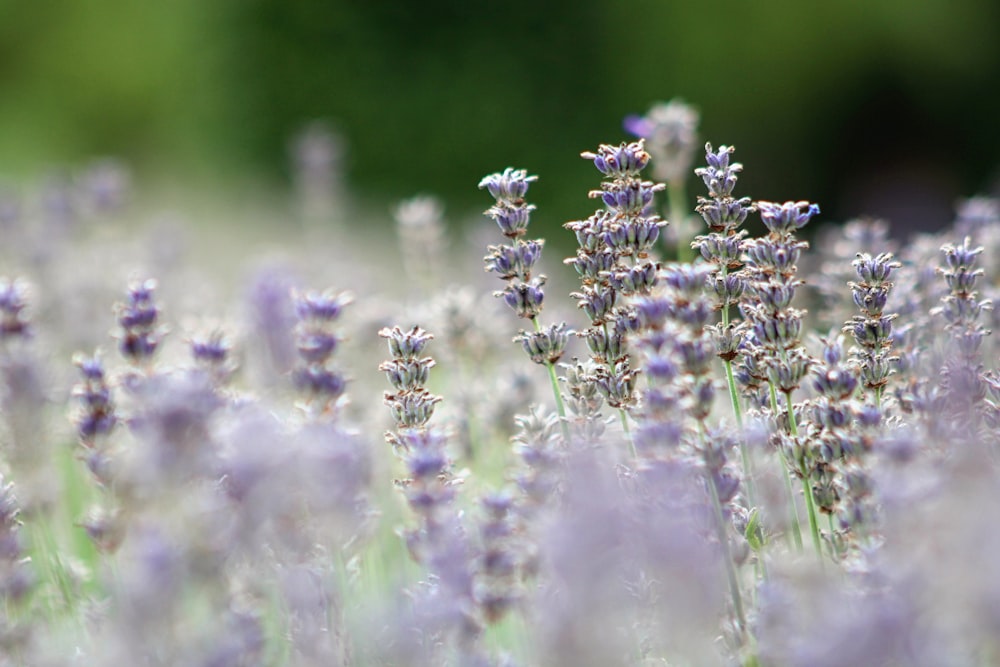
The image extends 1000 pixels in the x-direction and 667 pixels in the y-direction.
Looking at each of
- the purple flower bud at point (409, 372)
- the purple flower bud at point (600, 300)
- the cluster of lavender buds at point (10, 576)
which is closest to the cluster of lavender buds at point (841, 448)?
the purple flower bud at point (600, 300)

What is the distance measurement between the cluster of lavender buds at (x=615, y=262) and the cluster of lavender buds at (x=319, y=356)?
46 cm

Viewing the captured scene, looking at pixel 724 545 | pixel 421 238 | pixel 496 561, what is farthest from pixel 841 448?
pixel 421 238

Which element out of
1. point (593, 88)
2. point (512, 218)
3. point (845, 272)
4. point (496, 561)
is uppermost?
point (593, 88)

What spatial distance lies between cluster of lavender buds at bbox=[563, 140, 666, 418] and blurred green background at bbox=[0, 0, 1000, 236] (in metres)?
7.78

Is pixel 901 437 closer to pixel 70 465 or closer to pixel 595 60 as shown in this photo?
pixel 70 465

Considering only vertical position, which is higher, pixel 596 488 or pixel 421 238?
pixel 421 238

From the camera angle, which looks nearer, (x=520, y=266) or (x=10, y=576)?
(x=10, y=576)

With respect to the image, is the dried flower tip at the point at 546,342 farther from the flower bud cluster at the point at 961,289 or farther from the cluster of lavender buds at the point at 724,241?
the flower bud cluster at the point at 961,289

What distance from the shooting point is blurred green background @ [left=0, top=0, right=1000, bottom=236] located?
9.63 m

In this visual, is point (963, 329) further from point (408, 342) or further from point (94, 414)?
point (94, 414)

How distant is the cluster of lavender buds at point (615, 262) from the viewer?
2.10 m

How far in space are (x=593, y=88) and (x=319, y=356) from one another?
8.61 m

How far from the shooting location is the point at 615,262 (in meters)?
2.14

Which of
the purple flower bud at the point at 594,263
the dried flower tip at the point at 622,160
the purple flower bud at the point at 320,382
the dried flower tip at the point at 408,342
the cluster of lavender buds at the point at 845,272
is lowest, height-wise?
the purple flower bud at the point at 320,382
